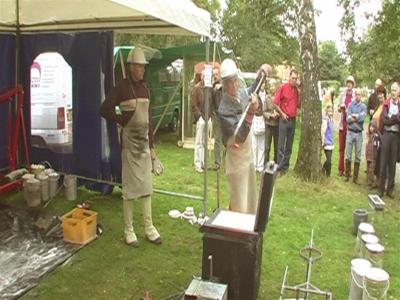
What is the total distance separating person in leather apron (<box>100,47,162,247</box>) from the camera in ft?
Answer: 15.7

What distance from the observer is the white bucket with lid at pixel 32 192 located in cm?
614

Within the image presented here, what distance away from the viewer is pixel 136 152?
4.93 metres

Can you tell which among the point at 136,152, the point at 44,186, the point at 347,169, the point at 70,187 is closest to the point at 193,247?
the point at 136,152

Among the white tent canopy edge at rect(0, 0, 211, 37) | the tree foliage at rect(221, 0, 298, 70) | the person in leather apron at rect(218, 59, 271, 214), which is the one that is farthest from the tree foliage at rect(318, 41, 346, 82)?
the person in leather apron at rect(218, 59, 271, 214)

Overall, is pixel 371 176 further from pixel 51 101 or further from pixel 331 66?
pixel 331 66

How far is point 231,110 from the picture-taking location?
4648 millimetres

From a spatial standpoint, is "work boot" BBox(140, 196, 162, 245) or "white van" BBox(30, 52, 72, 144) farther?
"white van" BBox(30, 52, 72, 144)

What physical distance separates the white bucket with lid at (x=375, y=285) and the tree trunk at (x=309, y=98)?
4.38 m

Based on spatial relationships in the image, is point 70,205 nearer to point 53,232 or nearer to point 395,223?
point 53,232

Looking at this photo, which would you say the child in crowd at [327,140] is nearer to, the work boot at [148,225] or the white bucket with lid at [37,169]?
the work boot at [148,225]

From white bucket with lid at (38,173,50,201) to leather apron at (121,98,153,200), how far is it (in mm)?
1954

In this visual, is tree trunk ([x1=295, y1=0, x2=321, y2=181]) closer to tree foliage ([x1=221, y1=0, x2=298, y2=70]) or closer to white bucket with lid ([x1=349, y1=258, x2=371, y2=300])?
white bucket with lid ([x1=349, y1=258, x2=371, y2=300])

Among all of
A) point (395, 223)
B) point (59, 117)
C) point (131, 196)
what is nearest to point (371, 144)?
point (395, 223)

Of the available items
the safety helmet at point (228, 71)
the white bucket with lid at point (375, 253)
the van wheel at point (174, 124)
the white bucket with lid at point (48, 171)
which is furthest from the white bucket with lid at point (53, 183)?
the van wheel at point (174, 124)
